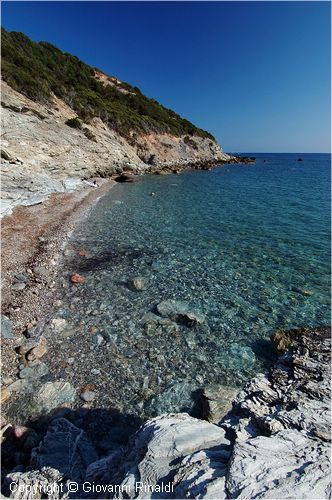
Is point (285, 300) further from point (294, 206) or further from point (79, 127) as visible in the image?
point (79, 127)

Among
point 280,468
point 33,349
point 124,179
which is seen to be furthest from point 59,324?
point 124,179

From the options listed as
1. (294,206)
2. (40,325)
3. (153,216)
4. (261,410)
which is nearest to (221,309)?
(261,410)

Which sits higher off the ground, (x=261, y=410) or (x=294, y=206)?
(x=294, y=206)

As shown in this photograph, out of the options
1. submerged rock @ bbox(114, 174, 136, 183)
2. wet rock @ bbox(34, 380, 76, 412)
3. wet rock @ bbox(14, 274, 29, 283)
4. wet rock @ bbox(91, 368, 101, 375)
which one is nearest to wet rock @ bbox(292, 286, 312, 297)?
wet rock @ bbox(91, 368, 101, 375)

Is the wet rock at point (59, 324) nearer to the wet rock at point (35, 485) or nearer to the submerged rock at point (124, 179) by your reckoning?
the wet rock at point (35, 485)

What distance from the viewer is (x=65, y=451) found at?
15.8 ft

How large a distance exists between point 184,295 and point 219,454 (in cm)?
746

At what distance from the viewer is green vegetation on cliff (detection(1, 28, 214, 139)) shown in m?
35.2

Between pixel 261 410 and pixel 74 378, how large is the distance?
467 cm

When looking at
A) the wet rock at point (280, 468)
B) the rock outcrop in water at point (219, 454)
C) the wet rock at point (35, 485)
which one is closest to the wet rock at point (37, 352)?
the rock outcrop in water at point (219, 454)

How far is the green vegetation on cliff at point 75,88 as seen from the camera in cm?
3519

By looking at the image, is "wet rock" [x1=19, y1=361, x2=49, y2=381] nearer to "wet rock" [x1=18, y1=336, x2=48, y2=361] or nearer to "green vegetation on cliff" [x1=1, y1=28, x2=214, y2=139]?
"wet rock" [x1=18, y1=336, x2=48, y2=361]

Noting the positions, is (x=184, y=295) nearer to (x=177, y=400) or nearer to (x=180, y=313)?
(x=180, y=313)

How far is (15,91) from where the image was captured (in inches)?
1233
